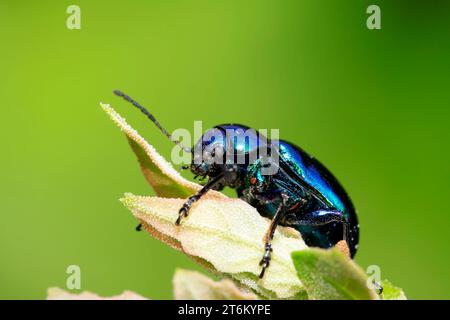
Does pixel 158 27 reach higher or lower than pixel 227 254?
higher

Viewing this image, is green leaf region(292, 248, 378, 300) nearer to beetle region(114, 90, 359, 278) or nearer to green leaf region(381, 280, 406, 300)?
green leaf region(381, 280, 406, 300)

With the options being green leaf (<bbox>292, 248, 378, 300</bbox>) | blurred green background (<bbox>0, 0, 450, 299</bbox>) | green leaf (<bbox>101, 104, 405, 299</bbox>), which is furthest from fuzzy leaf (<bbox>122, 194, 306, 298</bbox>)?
blurred green background (<bbox>0, 0, 450, 299</bbox>)

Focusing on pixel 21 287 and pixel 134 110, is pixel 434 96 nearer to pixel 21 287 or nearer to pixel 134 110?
pixel 134 110

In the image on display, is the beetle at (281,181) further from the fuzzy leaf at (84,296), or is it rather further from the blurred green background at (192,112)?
the blurred green background at (192,112)

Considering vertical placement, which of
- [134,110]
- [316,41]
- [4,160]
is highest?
[316,41]

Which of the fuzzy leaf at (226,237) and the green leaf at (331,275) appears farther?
the fuzzy leaf at (226,237)

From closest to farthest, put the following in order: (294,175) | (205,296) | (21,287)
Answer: (205,296), (294,175), (21,287)

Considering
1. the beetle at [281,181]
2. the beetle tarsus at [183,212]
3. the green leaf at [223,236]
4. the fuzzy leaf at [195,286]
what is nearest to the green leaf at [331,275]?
the green leaf at [223,236]
